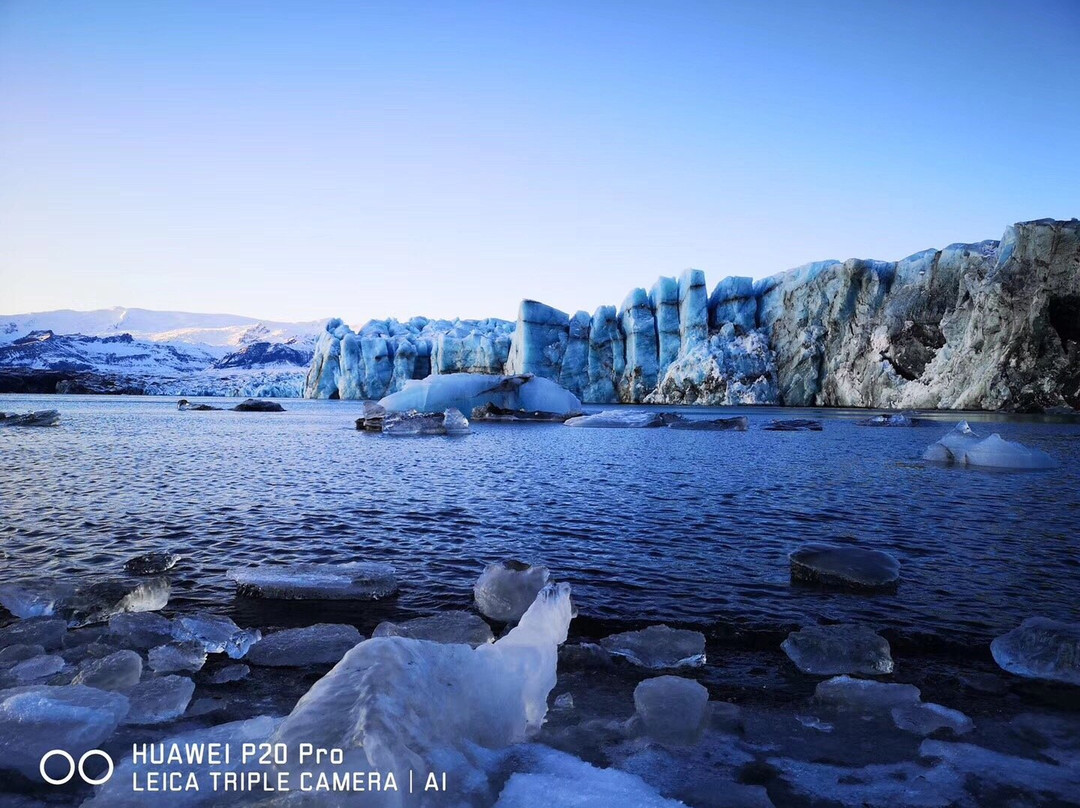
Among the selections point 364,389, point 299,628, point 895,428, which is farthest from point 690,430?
point 364,389

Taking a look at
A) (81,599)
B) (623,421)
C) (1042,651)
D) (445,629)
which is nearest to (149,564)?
(81,599)

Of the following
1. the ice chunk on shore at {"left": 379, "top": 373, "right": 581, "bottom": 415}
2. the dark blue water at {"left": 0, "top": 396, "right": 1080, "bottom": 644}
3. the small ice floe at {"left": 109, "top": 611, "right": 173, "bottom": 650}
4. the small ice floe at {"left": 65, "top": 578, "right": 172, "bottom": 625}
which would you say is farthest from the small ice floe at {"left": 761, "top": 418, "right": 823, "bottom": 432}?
the small ice floe at {"left": 109, "top": 611, "right": 173, "bottom": 650}

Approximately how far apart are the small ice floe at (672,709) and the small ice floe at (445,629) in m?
1.33

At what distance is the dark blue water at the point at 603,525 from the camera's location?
18.4ft

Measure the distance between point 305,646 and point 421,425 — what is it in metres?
26.7

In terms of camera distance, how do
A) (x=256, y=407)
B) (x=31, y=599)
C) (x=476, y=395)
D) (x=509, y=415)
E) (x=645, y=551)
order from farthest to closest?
(x=256, y=407), (x=509, y=415), (x=476, y=395), (x=645, y=551), (x=31, y=599)

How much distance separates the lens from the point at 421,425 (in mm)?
30656

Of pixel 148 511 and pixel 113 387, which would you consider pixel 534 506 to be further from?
pixel 113 387

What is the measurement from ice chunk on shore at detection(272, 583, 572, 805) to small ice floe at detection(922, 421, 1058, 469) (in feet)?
54.7

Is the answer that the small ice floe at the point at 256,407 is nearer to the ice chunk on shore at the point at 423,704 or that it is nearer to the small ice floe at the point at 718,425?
the small ice floe at the point at 718,425

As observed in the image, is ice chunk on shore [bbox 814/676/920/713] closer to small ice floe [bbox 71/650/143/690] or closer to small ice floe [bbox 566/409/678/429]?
small ice floe [bbox 71/650/143/690]

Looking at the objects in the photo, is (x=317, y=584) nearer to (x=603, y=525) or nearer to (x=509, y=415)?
(x=603, y=525)

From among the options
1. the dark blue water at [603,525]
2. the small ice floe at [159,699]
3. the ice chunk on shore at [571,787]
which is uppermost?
the ice chunk on shore at [571,787]

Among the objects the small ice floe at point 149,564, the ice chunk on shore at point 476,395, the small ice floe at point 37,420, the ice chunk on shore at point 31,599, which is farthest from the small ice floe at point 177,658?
the ice chunk on shore at point 476,395
